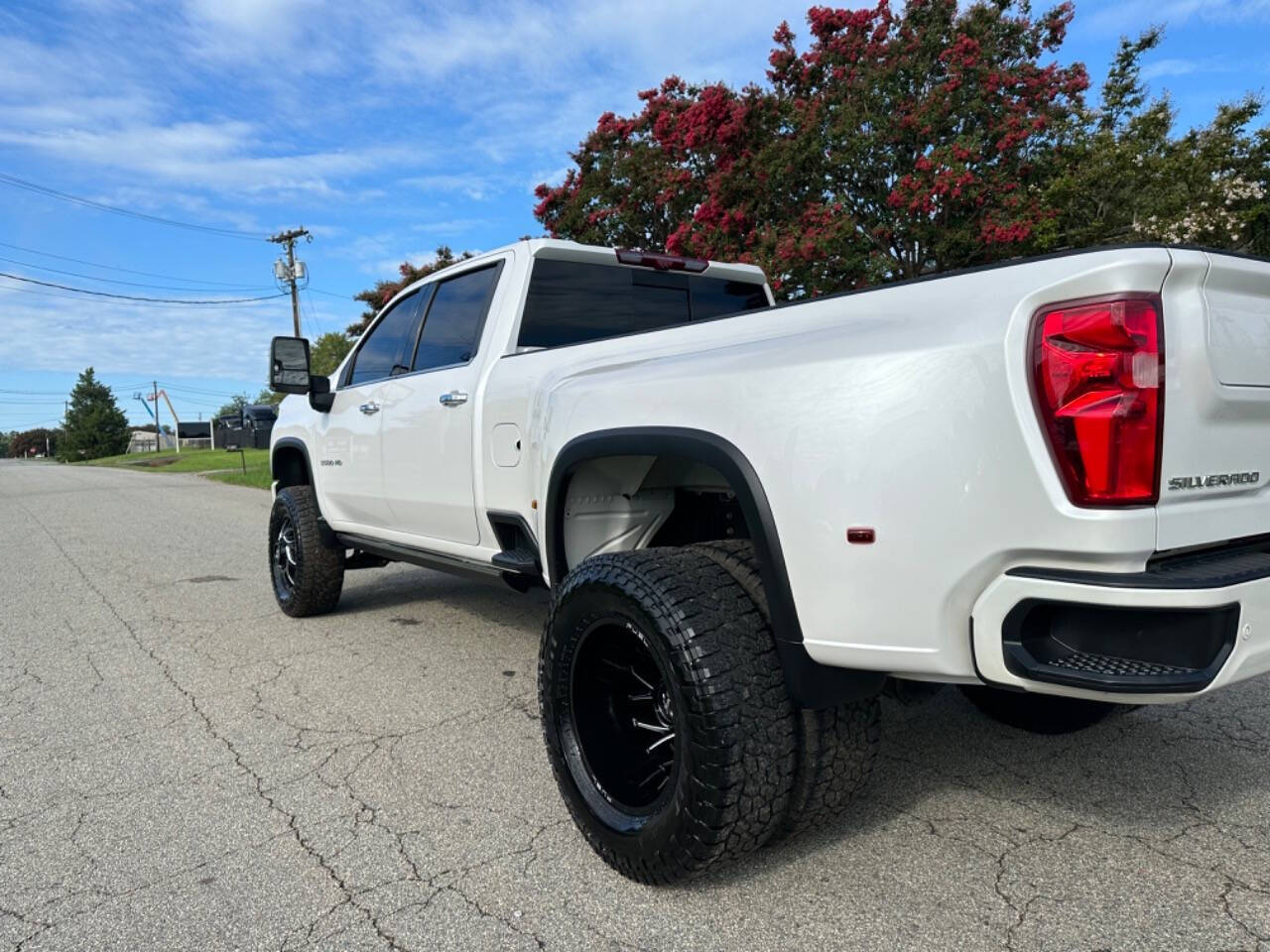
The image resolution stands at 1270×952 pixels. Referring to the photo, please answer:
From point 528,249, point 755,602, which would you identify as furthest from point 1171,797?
point 528,249

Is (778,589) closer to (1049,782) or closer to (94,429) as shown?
(1049,782)

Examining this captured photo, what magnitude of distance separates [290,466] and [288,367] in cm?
116

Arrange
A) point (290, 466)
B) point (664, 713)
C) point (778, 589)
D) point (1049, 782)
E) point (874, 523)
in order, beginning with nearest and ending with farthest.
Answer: point (874, 523)
point (778, 589)
point (664, 713)
point (1049, 782)
point (290, 466)

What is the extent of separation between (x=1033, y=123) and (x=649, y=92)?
18.6ft

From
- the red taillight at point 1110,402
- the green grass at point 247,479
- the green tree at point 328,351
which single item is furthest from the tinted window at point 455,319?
the green tree at point 328,351

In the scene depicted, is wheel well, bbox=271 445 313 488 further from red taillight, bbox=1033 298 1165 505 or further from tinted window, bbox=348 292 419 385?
red taillight, bbox=1033 298 1165 505

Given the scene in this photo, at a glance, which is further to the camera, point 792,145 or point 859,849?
point 792,145

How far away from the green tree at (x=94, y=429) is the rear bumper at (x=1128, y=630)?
249ft

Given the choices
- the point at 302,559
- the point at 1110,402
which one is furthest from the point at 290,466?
the point at 1110,402

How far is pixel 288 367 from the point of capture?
16.5ft

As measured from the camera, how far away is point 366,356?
199 inches

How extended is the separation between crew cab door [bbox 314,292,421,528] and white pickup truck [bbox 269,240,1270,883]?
1.60 metres

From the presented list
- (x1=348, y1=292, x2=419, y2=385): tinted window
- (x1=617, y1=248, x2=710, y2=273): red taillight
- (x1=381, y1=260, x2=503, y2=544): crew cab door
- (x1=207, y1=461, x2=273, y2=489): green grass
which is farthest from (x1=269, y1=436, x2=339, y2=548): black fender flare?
(x1=207, y1=461, x2=273, y2=489): green grass

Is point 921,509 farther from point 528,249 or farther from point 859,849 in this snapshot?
point 528,249
